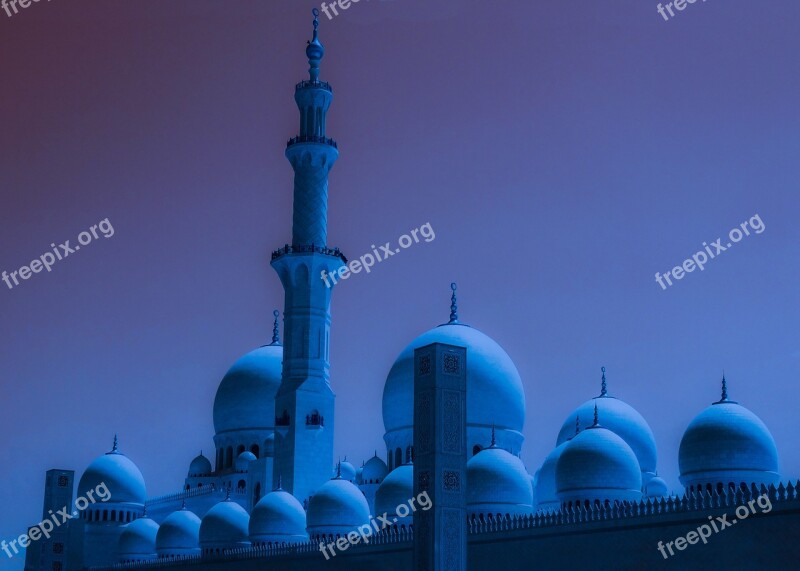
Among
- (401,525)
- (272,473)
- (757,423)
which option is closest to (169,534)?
(272,473)

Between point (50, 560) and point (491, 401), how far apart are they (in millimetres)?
22743

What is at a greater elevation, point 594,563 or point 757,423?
point 757,423

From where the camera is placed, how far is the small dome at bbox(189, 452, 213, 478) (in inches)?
2046

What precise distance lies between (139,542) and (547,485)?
60.2 feet

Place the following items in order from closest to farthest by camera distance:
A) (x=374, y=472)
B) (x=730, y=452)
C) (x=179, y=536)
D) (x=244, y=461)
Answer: (x=730, y=452)
(x=179, y=536)
(x=374, y=472)
(x=244, y=461)

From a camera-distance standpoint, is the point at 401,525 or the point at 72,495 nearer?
the point at 401,525

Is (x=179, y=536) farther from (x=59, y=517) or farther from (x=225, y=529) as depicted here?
(x=59, y=517)

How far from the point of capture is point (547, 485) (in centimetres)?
3825

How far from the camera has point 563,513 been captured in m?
28.4

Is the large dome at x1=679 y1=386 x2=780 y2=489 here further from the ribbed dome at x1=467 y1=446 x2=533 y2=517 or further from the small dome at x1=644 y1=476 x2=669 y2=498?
the small dome at x1=644 y1=476 x2=669 y2=498

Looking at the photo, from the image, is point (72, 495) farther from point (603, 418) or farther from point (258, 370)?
point (603, 418)

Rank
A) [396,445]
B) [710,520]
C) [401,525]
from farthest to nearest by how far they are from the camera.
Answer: [396,445] < [401,525] < [710,520]
